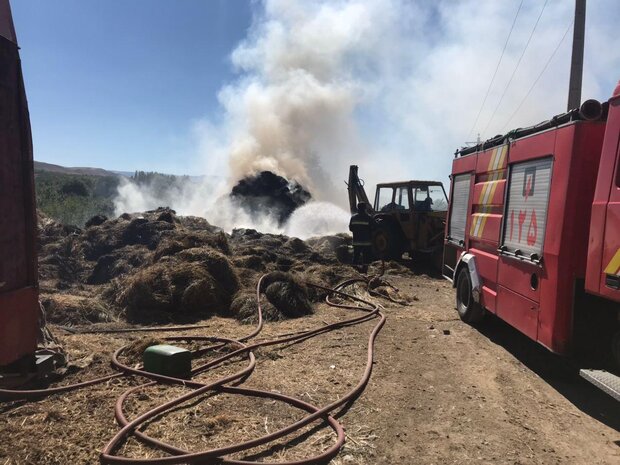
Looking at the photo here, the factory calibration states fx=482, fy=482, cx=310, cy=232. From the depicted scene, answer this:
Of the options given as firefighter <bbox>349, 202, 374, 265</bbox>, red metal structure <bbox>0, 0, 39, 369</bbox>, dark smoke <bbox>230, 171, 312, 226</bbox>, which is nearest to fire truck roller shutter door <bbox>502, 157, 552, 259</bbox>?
red metal structure <bbox>0, 0, 39, 369</bbox>

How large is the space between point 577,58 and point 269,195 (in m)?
19.5

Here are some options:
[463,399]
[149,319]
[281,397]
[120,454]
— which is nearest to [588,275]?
[463,399]

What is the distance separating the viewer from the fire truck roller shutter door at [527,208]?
16.4 feet

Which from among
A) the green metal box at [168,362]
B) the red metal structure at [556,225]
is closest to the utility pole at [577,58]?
the red metal structure at [556,225]

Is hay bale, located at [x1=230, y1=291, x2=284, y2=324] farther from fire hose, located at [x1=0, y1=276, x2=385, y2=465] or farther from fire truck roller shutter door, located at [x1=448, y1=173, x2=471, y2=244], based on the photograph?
fire truck roller shutter door, located at [x1=448, y1=173, x2=471, y2=244]

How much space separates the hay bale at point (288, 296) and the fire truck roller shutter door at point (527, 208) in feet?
12.4

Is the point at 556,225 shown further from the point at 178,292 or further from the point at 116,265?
the point at 116,265

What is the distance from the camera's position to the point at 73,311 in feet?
25.8

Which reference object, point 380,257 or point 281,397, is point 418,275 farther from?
point 281,397

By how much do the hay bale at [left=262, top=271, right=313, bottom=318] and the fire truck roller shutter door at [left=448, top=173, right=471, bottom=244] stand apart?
2910 mm

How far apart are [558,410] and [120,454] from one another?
12.4 feet

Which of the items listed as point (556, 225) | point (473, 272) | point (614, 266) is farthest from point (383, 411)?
point (473, 272)

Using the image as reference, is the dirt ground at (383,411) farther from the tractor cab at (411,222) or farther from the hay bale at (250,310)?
the tractor cab at (411,222)

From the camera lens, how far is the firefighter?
14.7 m
